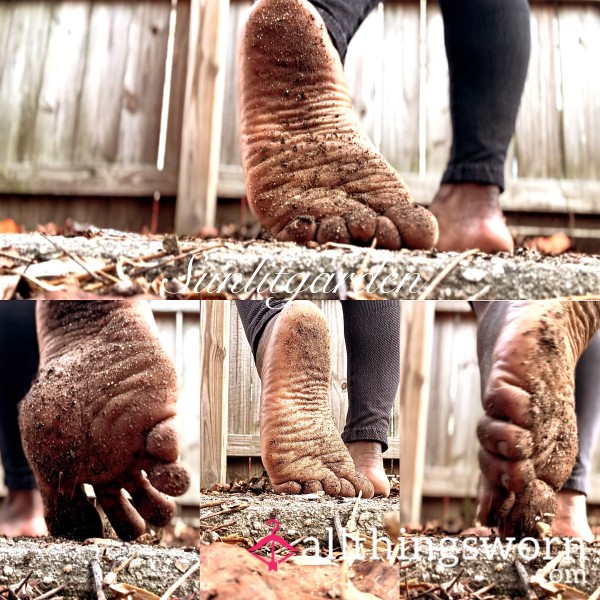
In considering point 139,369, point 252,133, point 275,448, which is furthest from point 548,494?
point 252,133

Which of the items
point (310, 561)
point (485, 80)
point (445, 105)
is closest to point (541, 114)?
point (445, 105)

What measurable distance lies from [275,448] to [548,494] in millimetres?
328

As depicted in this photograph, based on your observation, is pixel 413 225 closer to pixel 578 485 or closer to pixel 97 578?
pixel 578 485

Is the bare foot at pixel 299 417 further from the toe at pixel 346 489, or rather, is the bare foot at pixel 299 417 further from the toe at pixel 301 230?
the toe at pixel 301 230

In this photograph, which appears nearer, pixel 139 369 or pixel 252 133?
pixel 139 369

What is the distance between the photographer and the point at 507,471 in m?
0.79

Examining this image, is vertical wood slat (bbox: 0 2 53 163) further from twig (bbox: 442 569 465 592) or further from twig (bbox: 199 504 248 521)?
twig (bbox: 442 569 465 592)

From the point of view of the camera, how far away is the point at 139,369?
0.78 metres

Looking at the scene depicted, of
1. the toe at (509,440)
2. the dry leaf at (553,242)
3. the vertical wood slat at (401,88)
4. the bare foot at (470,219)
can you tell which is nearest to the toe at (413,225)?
the bare foot at (470,219)

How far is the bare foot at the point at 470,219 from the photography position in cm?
101

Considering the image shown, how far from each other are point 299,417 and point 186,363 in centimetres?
14

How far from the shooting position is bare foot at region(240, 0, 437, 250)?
92 cm

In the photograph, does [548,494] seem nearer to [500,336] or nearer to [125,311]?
[500,336]

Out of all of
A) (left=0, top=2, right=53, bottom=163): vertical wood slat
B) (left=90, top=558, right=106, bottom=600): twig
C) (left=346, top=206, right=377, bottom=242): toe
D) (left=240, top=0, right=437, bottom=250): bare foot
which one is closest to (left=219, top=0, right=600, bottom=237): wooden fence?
(left=0, top=2, right=53, bottom=163): vertical wood slat
